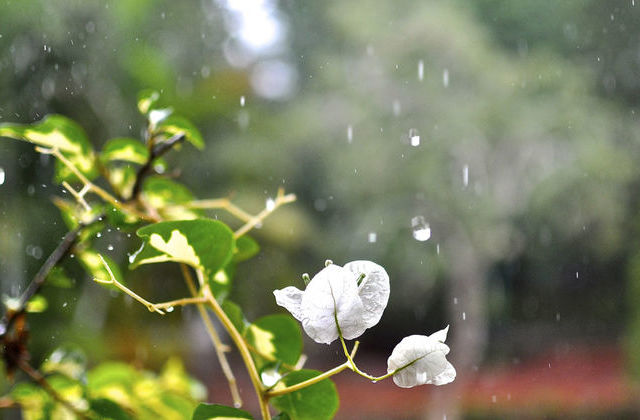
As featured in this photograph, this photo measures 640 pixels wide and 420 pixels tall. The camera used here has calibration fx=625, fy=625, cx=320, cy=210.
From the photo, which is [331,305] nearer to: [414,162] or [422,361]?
[422,361]

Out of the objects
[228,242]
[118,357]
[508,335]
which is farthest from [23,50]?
[508,335]

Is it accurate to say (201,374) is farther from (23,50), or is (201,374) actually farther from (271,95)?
(23,50)

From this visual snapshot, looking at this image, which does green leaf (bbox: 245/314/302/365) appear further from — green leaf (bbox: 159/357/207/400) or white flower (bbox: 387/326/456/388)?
green leaf (bbox: 159/357/207/400)

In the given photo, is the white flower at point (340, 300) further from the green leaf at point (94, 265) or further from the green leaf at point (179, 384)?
the green leaf at point (179, 384)

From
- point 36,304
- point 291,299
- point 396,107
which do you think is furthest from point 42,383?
point 396,107

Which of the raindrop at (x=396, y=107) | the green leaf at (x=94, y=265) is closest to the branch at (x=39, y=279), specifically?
the green leaf at (x=94, y=265)

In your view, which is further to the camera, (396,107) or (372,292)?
(396,107)

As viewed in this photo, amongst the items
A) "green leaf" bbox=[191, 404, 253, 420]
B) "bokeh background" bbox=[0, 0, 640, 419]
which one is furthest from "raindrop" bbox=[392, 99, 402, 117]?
"green leaf" bbox=[191, 404, 253, 420]
